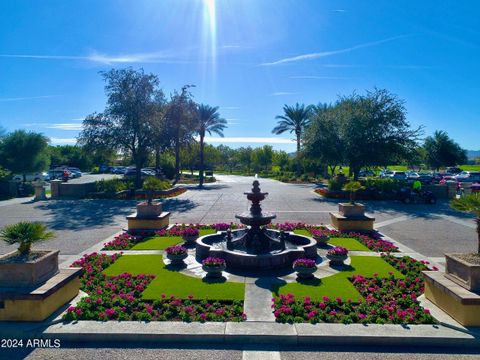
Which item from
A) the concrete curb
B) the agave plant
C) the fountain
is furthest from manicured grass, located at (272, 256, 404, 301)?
the agave plant

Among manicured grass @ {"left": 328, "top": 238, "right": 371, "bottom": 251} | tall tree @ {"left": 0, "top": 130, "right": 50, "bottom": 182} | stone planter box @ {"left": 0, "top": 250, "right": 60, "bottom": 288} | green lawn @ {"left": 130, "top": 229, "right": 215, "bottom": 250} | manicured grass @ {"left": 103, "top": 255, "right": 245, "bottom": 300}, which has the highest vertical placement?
tall tree @ {"left": 0, "top": 130, "right": 50, "bottom": 182}

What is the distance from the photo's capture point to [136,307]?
22.8ft

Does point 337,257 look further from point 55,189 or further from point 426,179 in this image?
point 426,179

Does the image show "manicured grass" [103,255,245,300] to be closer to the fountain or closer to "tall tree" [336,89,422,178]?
the fountain

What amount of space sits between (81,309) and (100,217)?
12.2m

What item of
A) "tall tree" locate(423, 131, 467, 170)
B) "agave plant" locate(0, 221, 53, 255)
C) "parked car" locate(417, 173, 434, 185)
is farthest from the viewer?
"tall tree" locate(423, 131, 467, 170)

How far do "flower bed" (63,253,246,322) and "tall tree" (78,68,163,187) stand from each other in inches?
822

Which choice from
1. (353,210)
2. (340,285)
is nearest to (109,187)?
(353,210)

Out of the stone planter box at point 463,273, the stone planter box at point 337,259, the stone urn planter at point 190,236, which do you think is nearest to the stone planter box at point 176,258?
the stone urn planter at point 190,236

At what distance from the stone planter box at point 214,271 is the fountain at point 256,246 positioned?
955mm

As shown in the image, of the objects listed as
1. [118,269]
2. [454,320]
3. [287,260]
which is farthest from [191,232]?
[454,320]

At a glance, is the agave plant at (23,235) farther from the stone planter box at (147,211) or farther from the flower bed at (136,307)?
the stone planter box at (147,211)

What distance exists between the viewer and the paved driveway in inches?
506

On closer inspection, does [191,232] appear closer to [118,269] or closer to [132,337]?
[118,269]
